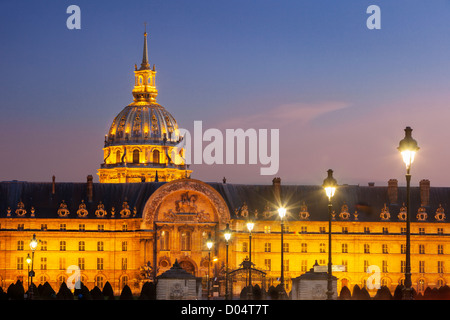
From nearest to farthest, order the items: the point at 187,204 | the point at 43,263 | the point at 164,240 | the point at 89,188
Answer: the point at 43,263 < the point at 164,240 < the point at 187,204 < the point at 89,188

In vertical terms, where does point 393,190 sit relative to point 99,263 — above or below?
above

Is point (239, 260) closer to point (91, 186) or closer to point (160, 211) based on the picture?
point (160, 211)

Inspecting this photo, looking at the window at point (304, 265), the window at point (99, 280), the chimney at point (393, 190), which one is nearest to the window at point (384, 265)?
the chimney at point (393, 190)

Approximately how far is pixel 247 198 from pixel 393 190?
1658cm

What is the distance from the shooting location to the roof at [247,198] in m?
133

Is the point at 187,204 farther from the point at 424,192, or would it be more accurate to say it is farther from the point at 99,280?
the point at 424,192

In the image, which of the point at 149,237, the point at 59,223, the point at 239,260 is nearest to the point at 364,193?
the point at 239,260

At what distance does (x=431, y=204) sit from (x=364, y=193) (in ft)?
25.2

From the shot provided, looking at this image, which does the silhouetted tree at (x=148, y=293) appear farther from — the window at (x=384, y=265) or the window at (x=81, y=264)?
the window at (x=384, y=265)

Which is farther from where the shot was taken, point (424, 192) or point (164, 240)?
point (424, 192)

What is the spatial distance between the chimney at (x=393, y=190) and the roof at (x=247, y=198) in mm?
464

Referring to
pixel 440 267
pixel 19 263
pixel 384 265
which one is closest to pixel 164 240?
pixel 19 263

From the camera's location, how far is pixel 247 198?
13625cm
